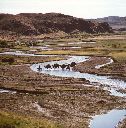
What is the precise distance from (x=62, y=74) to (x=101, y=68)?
879 cm

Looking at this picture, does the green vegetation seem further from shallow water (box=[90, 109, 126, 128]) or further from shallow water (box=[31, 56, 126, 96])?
shallow water (box=[31, 56, 126, 96])

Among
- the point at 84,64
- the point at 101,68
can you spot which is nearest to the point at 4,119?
the point at 101,68

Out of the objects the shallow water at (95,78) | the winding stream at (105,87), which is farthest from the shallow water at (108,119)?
the shallow water at (95,78)

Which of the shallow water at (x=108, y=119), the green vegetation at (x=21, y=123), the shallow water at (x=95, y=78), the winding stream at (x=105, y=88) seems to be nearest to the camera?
the green vegetation at (x=21, y=123)

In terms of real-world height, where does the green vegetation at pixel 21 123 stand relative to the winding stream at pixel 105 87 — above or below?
above

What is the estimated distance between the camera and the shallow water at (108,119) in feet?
105

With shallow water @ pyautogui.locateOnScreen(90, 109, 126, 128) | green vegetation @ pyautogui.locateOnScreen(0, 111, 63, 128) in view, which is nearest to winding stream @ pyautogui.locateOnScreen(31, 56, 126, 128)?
shallow water @ pyautogui.locateOnScreen(90, 109, 126, 128)

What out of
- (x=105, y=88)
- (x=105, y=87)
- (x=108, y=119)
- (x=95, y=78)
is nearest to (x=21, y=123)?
(x=108, y=119)

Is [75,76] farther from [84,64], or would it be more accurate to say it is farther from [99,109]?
[99,109]

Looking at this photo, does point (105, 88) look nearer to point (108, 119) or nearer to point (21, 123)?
point (108, 119)

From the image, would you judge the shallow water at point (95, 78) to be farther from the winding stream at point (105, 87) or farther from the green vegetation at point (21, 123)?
the green vegetation at point (21, 123)

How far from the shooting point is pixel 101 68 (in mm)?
66062

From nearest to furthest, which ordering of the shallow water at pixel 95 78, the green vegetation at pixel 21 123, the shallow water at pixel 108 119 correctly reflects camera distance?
the green vegetation at pixel 21 123
the shallow water at pixel 108 119
the shallow water at pixel 95 78

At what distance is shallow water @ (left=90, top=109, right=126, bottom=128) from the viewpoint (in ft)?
105
